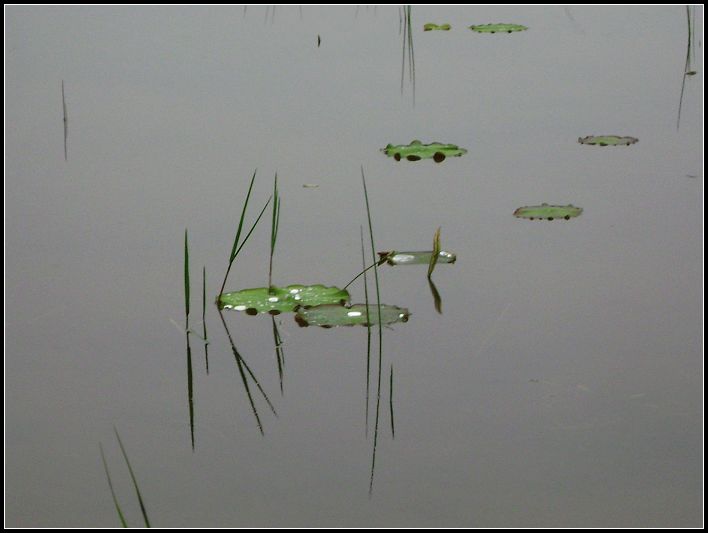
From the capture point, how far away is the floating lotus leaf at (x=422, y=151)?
6.63 feet

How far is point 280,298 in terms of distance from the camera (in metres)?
1.56

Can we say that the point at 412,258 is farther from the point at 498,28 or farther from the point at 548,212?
the point at 498,28

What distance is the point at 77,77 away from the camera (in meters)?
2.31

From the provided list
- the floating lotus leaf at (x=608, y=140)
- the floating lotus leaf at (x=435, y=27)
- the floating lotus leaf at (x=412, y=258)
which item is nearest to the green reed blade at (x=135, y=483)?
the floating lotus leaf at (x=412, y=258)

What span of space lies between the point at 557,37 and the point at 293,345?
5.23 ft

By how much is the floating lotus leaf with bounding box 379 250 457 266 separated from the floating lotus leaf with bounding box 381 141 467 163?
1.31 feet

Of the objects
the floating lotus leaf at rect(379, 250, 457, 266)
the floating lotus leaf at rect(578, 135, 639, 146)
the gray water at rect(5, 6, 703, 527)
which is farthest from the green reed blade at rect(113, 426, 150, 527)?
the floating lotus leaf at rect(578, 135, 639, 146)

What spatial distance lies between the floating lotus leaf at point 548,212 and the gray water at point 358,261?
0.02 m

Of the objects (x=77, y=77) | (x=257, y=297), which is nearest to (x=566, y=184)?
(x=257, y=297)

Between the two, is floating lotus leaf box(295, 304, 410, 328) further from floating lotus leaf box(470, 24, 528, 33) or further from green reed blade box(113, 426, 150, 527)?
floating lotus leaf box(470, 24, 528, 33)

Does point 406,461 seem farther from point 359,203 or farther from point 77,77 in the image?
point 77,77

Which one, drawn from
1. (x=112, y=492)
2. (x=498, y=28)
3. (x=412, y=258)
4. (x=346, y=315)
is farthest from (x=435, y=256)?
(x=498, y=28)

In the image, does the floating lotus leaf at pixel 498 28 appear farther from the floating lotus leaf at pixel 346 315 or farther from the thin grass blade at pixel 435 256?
the floating lotus leaf at pixel 346 315

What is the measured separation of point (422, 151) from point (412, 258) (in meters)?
0.43
